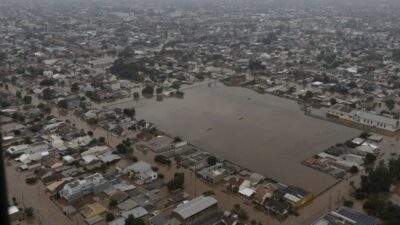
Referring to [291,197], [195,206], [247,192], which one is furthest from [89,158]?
[291,197]

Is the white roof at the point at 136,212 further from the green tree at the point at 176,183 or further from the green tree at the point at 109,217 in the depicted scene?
the green tree at the point at 176,183

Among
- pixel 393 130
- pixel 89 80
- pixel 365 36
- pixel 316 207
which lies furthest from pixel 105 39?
pixel 316 207

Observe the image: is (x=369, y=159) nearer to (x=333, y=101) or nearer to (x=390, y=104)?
(x=333, y=101)

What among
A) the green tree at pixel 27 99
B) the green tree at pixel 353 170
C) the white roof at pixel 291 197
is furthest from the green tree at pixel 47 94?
the green tree at pixel 353 170

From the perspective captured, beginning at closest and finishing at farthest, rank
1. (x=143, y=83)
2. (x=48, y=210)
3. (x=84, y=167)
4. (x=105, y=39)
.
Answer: (x=48, y=210), (x=84, y=167), (x=143, y=83), (x=105, y=39)

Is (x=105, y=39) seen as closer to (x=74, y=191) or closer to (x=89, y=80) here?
(x=89, y=80)

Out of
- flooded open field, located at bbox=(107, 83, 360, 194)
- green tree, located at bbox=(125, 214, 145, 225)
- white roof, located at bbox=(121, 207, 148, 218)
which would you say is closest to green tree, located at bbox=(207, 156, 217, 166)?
flooded open field, located at bbox=(107, 83, 360, 194)
